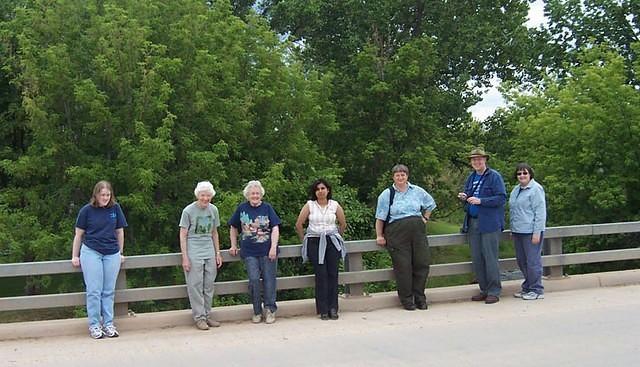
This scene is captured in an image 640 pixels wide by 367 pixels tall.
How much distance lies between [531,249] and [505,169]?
1061 centimetres

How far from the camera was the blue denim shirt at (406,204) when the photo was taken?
25.1 feet

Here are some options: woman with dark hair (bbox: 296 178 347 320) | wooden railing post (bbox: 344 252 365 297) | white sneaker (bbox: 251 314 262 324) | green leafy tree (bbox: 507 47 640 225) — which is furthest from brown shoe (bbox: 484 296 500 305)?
green leafy tree (bbox: 507 47 640 225)

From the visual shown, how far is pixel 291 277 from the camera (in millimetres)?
7766

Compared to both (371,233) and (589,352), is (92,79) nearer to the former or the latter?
(371,233)

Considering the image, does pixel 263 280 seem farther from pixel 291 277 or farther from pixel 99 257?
pixel 99 257

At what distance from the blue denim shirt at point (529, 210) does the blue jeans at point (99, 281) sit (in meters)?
4.76

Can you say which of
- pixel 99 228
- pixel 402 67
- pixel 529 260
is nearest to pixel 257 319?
pixel 99 228

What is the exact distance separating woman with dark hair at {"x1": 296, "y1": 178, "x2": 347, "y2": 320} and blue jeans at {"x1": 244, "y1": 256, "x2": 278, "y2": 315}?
1.50 feet

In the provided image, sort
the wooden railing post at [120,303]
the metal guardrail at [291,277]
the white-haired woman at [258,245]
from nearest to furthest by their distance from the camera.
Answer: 1. the metal guardrail at [291,277]
2. the wooden railing post at [120,303]
3. the white-haired woman at [258,245]

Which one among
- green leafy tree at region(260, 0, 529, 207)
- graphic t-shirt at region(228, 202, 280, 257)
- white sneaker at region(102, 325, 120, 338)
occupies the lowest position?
white sneaker at region(102, 325, 120, 338)

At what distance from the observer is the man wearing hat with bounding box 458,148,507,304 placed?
25.7ft

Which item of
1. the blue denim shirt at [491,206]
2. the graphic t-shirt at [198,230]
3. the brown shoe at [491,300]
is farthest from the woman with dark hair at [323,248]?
the brown shoe at [491,300]

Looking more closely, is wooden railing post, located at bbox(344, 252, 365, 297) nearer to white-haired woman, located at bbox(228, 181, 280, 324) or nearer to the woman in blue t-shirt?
white-haired woman, located at bbox(228, 181, 280, 324)

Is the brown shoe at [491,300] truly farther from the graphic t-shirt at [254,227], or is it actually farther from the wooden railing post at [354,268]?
the graphic t-shirt at [254,227]
